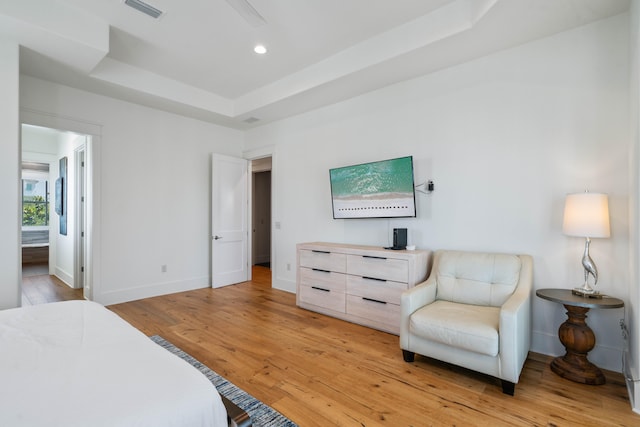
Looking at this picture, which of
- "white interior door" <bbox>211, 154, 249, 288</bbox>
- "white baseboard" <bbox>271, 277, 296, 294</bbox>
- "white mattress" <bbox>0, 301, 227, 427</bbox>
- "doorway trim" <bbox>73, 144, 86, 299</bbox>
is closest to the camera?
"white mattress" <bbox>0, 301, 227, 427</bbox>

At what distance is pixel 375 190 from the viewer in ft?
12.1

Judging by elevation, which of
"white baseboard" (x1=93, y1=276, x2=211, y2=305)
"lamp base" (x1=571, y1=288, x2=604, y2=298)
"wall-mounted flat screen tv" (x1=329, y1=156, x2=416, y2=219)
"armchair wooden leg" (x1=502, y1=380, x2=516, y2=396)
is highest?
"wall-mounted flat screen tv" (x1=329, y1=156, x2=416, y2=219)

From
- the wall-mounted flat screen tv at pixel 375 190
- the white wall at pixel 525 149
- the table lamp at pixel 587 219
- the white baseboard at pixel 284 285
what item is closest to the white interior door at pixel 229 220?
the white baseboard at pixel 284 285

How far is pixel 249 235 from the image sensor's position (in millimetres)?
5637

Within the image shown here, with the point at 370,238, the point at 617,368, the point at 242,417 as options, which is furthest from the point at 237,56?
the point at 617,368

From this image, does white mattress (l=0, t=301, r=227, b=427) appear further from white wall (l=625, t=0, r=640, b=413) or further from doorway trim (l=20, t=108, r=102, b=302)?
doorway trim (l=20, t=108, r=102, b=302)

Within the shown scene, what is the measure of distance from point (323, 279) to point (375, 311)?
0.78 metres

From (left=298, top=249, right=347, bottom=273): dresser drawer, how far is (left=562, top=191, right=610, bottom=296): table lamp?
2.08 metres

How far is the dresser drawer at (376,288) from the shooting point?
316 cm

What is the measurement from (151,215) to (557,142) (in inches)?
194

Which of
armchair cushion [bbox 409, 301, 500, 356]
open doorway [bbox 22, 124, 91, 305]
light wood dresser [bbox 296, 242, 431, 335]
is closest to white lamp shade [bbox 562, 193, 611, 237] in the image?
armchair cushion [bbox 409, 301, 500, 356]

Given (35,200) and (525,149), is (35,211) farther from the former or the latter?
(525,149)

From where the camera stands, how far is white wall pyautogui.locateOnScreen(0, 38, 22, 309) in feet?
8.62

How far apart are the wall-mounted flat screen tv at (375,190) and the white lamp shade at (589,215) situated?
137 cm
